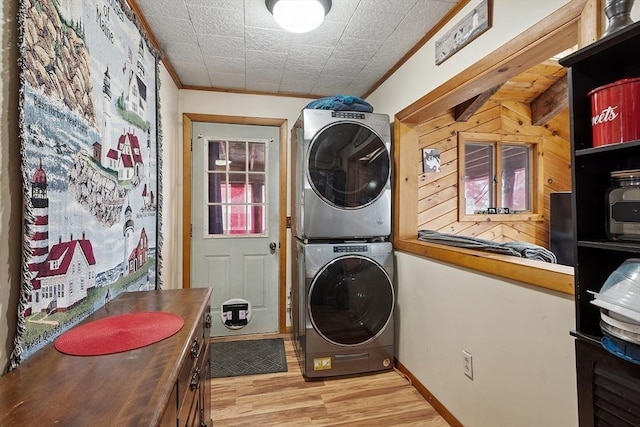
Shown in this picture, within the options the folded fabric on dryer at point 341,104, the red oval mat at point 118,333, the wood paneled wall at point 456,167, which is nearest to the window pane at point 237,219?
the folded fabric on dryer at point 341,104

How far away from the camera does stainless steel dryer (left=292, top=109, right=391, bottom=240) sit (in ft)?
7.27

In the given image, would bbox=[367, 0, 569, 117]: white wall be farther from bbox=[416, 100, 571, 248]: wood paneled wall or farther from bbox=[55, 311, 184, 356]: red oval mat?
bbox=[55, 311, 184, 356]: red oval mat

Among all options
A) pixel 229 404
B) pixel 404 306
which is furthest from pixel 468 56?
pixel 229 404

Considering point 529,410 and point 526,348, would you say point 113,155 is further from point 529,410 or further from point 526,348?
point 529,410

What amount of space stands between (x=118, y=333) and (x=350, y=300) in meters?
1.54

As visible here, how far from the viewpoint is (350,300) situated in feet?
7.43

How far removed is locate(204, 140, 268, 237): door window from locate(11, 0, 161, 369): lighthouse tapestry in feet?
3.71

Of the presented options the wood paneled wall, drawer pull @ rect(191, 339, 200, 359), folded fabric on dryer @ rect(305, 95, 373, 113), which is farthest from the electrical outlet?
folded fabric on dryer @ rect(305, 95, 373, 113)

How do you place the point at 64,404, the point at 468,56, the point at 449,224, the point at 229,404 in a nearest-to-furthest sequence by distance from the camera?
1. the point at 64,404
2. the point at 468,56
3. the point at 229,404
4. the point at 449,224

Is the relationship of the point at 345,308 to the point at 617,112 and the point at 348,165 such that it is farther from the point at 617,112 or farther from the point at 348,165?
the point at 617,112

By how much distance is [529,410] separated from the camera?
131cm

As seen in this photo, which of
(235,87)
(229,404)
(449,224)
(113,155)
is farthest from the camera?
(449,224)

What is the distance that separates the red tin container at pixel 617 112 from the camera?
29.4 inches

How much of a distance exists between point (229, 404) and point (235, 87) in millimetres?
2561
